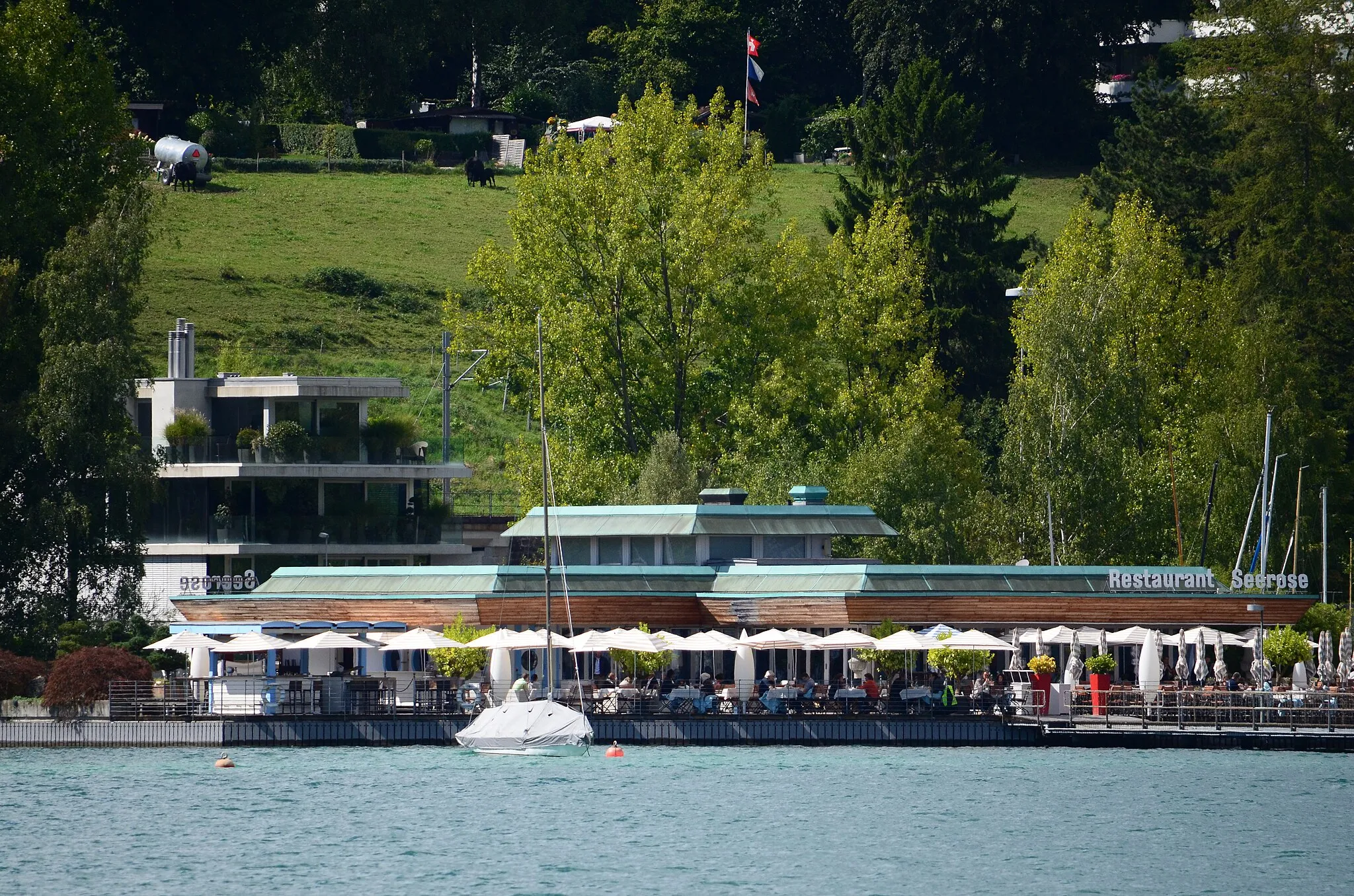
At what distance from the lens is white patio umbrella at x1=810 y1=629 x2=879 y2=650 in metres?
65.5

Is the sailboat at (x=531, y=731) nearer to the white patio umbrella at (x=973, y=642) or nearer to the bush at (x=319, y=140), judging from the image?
the white patio umbrella at (x=973, y=642)

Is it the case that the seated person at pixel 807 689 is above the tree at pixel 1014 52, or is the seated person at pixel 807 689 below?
below

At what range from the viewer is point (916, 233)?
346ft

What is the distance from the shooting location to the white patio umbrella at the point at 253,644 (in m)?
65.6

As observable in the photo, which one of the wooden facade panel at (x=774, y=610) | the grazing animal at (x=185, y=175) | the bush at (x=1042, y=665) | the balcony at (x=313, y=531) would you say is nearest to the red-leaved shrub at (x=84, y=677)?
the wooden facade panel at (x=774, y=610)

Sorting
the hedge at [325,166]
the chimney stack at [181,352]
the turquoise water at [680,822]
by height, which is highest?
the hedge at [325,166]

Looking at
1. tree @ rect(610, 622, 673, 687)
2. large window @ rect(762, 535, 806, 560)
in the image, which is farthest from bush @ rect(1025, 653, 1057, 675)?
tree @ rect(610, 622, 673, 687)

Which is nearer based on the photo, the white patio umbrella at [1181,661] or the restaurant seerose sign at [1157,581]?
the white patio umbrella at [1181,661]

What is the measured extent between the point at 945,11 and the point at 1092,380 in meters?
56.9

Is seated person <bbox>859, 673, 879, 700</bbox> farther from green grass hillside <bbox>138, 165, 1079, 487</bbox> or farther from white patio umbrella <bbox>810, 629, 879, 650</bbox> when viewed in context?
green grass hillside <bbox>138, 165, 1079, 487</bbox>

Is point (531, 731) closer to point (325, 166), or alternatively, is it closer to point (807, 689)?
point (807, 689)

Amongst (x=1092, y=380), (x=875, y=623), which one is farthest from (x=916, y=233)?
(x=875, y=623)

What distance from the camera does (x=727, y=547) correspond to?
7394 centimetres

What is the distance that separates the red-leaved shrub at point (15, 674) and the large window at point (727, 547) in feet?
69.6
